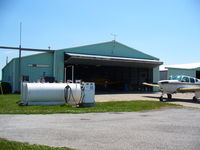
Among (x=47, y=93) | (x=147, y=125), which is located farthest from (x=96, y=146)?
(x=47, y=93)

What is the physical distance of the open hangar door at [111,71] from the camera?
3040 centimetres

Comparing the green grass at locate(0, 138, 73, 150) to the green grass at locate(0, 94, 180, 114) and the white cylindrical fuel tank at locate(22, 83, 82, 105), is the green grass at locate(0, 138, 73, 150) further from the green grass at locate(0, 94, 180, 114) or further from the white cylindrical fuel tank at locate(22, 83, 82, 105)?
the white cylindrical fuel tank at locate(22, 83, 82, 105)

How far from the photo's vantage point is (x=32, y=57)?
91.1 feet

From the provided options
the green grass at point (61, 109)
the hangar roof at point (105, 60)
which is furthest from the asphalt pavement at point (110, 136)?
the hangar roof at point (105, 60)

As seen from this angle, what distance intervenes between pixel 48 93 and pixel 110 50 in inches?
700

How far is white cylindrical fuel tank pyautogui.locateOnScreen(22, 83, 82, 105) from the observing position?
16.1 m

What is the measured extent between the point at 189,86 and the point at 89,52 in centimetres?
1359

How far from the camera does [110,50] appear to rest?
32.9m

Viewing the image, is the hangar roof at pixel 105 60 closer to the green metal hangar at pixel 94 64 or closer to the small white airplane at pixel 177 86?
the green metal hangar at pixel 94 64

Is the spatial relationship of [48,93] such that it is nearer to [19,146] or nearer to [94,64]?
[19,146]

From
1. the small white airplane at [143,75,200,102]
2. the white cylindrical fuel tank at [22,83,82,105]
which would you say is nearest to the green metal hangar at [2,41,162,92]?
the white cylindrical fuel tank at [22,83,82,105]

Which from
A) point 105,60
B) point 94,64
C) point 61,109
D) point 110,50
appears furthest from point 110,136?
point 110,50

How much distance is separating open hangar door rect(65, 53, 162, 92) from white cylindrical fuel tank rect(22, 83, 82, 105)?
1120 cm

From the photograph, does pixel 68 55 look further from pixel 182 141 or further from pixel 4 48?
pixel 182 141
